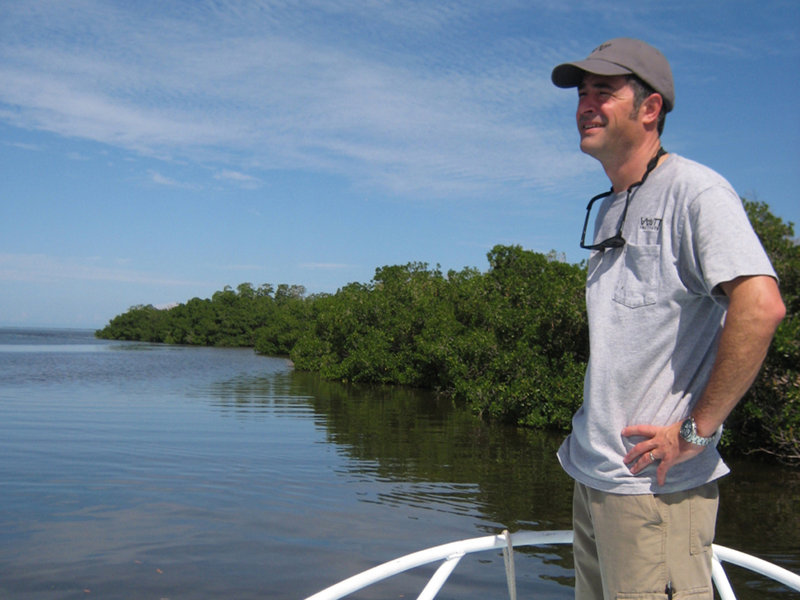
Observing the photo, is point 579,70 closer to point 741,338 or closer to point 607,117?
point 607,117

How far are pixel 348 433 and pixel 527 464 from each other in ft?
14.8

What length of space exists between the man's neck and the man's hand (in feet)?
2.24

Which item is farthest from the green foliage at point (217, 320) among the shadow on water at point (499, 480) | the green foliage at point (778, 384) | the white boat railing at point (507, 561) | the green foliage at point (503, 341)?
the white boat railing at point (507, 561)

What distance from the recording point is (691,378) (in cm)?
174

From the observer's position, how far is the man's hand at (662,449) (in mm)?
1663

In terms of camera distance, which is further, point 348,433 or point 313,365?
point 313,365

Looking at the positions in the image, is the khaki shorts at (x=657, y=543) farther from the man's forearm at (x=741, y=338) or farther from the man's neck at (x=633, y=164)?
the man's neck at (x=633, y=164)

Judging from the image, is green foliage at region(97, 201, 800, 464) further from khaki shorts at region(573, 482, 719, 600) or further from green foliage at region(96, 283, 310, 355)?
green foliage at region(96, 283, 310, 355)

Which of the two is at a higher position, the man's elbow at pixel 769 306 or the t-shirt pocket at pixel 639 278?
the t-shirt pocket at pixel 639 278

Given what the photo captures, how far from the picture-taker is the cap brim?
1815mm

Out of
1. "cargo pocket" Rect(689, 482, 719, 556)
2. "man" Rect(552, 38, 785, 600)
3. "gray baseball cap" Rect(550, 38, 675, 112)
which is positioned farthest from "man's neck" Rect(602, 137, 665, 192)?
"cargo pocket" Rect(689, 482, 719, 556)

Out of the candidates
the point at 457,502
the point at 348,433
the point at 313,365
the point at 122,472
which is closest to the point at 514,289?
the point at 348,433

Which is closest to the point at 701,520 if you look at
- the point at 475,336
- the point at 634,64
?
the point at 634,64

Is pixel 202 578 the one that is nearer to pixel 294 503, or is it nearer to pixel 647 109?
pixel 294 503
